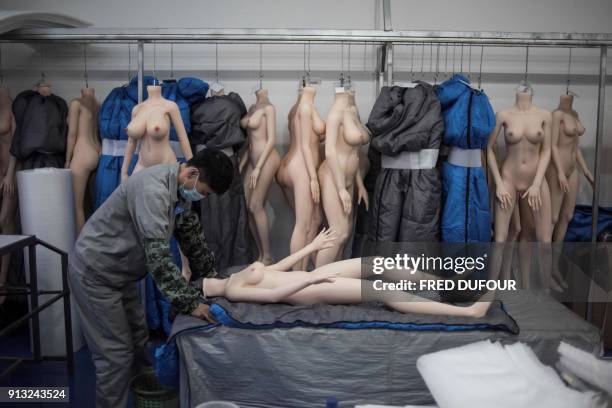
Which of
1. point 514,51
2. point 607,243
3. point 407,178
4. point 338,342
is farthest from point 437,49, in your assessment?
point 338,342

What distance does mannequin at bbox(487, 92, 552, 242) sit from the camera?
173 inches

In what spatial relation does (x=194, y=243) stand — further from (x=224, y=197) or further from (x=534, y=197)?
(x=534, y=197)

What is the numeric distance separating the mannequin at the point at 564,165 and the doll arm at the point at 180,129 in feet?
8.42

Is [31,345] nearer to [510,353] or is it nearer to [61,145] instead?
[61,145]

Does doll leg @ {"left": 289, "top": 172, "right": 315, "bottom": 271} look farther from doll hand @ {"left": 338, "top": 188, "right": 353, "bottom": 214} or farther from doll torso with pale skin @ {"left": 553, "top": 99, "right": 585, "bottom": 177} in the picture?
doll torso with pale skin @ {"left": 553, "top": 99, "right": 585, "bottom": 177}

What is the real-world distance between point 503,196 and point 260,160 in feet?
5.62

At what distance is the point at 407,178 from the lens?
4387 millimetres

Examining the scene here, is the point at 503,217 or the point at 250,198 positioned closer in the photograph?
the point at 503,217

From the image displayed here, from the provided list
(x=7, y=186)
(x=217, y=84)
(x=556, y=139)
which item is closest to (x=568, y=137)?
(x=556, y=139)

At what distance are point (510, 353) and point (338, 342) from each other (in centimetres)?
129

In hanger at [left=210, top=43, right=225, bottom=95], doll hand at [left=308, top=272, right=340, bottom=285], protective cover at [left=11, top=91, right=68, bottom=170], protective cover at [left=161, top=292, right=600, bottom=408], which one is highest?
hanger at [left=210, top=43, right=225, bottom=95]

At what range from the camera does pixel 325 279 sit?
125 inches

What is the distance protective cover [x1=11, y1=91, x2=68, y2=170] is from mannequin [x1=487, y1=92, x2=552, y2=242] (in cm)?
312

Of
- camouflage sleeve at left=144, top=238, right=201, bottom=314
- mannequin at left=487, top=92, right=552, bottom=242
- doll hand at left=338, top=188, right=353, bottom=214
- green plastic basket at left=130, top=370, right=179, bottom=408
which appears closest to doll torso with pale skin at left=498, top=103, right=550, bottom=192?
mannequin at left=487, top=92, right=552, bottom=242
